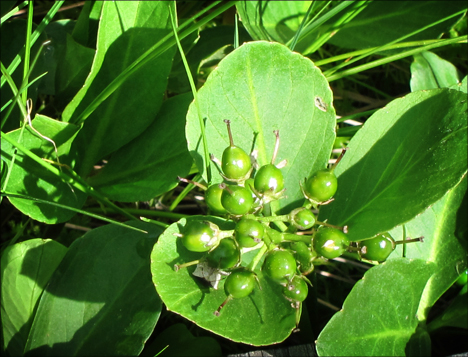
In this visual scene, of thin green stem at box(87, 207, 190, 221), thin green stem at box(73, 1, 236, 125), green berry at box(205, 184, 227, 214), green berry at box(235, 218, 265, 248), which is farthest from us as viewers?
thin green stem at box(87, 207, 190, 221)

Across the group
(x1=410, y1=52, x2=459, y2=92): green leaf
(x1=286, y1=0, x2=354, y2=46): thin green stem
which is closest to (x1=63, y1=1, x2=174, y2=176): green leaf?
(x1=286, y1=0, x2=354, y2=46): thin green stem

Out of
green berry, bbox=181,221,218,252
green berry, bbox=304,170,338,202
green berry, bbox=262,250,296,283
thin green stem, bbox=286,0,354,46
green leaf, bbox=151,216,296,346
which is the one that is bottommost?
green leaf, bbox=151,216,296,346

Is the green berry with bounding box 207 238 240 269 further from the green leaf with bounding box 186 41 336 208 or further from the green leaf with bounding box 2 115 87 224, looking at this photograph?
the green leaf with bounding box 2 115 87 224

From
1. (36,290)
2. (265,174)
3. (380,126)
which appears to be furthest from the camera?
(36,290)

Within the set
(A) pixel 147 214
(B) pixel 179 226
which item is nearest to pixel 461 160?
(B) pixel 179 226

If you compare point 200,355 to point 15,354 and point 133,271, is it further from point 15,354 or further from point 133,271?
point 15,354

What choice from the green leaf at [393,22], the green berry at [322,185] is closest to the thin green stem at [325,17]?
the green leaf at [393,22]

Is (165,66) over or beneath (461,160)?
over
